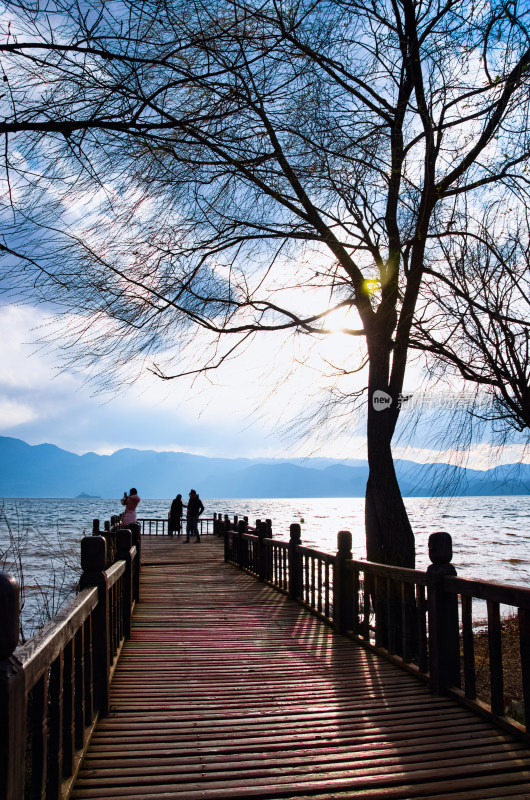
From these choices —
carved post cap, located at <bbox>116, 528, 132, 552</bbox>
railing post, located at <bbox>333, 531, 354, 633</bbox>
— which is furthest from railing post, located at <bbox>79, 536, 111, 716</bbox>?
railing post, located at <bbox>333, 531, 354, 633</bbox>

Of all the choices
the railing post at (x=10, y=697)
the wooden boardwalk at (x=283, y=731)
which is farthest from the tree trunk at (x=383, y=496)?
the railing post at (x=10, y=697)

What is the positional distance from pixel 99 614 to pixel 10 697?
2.39m

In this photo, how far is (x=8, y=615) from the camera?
Result: 1890 mm

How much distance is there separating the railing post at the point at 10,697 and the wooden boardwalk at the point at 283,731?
1.32 metres

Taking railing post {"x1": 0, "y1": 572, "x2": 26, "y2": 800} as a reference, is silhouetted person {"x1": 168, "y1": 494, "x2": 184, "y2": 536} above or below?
below

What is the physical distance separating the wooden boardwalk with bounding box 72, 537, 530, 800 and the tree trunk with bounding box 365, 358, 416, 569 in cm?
306

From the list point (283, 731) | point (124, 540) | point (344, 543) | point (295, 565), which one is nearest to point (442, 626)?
point (283, 731)

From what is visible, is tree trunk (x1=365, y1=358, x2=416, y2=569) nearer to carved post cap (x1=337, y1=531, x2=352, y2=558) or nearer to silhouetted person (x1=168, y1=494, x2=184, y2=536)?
carved post cap (x1=337, y1=531, x2=352, y2=558)

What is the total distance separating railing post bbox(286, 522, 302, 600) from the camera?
9461 mm

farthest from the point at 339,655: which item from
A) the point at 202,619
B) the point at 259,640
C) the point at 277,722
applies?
the point at 202,619

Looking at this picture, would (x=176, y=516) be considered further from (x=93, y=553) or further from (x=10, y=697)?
(x=10, y=697)

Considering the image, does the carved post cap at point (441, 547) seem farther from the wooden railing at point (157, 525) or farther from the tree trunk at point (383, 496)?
the wooden railing at point (157, 525)

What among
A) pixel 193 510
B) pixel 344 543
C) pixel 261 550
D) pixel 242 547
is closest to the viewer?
pixel 344 543

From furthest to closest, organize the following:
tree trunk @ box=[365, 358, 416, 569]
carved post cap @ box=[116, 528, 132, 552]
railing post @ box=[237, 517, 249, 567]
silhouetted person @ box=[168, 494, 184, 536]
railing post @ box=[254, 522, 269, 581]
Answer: silhouetted person @ box=[168, 494, 184, 536]
railing post @ box=[237, 517, 249, 567]
railing post @ box=[254, 522, 269, 581]
tree trunk @ box=[365, 358, 416, 569]
carved post cap @ box=[116, 528, 132, 552]
